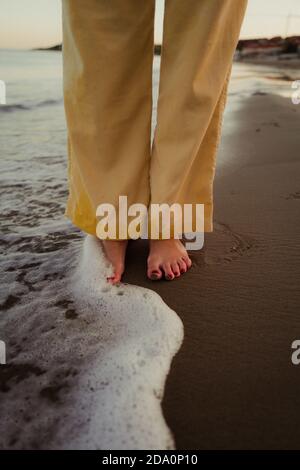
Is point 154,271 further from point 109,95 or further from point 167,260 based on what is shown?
point 109,95

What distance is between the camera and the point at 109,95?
1.14 metres

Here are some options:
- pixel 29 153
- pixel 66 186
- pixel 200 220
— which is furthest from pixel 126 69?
pixel 29 153

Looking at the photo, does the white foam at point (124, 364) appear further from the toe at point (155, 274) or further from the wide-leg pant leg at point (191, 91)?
the wide-leg pant leg at point (191, 91)

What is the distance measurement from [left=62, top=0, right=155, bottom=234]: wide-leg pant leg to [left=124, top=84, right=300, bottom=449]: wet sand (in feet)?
1.07

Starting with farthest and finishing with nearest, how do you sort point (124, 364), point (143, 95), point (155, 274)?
point (155, 274) < point (143, 95) < point (124, 364)

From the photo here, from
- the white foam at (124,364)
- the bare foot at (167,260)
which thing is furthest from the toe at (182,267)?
the white foam at (124,364)

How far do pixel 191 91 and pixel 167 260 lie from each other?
531mm

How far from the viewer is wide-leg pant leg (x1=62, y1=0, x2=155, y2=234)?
106 centimetres

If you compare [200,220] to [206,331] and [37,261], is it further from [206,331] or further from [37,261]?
[37,261]

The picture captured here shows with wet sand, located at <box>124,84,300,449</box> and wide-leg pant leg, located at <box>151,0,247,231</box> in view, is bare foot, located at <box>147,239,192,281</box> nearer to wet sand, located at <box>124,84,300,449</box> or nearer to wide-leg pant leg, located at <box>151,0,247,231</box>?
wet sand, located at <box>124,84,300,449</box>

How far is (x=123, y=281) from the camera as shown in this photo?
1295 mm

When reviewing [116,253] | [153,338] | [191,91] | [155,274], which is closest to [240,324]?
[153,338]

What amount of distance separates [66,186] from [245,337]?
153cm

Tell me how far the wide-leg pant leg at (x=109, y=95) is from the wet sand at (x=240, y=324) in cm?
33
